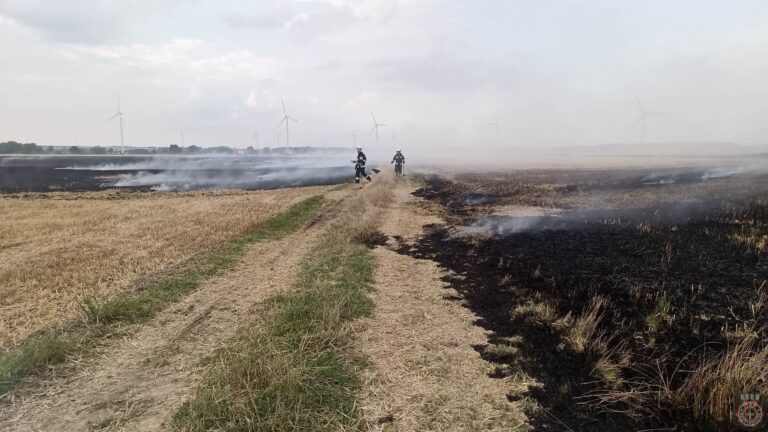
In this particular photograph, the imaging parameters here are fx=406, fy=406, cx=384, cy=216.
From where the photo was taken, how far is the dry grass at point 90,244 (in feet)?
28.5

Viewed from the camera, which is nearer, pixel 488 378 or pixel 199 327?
pixel 488 378

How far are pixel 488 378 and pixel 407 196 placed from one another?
2311cm

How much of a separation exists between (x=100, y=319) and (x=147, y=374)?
2473 millimetres

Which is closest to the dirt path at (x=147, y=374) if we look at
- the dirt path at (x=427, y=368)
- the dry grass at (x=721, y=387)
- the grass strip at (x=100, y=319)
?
the grass strip at (x=100, y=319)

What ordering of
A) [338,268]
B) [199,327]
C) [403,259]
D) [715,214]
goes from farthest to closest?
[715,214], [403,259], [338,268], [199,327]

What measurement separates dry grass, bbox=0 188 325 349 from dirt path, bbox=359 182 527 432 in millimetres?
6186

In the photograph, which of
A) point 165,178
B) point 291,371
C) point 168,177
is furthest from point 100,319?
point 168,177

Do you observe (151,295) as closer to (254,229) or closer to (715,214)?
(254,229)

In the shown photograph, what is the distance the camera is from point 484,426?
502cm

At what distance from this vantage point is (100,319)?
7.68 m

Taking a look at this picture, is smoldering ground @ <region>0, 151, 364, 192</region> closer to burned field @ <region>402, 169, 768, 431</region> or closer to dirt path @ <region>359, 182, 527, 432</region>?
burned field @ <region>402, 169, 768, 431</region>

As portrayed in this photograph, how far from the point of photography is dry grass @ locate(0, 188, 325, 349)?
869 cm

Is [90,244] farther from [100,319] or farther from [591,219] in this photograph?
[591,219]

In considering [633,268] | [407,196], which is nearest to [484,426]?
[633,268]
